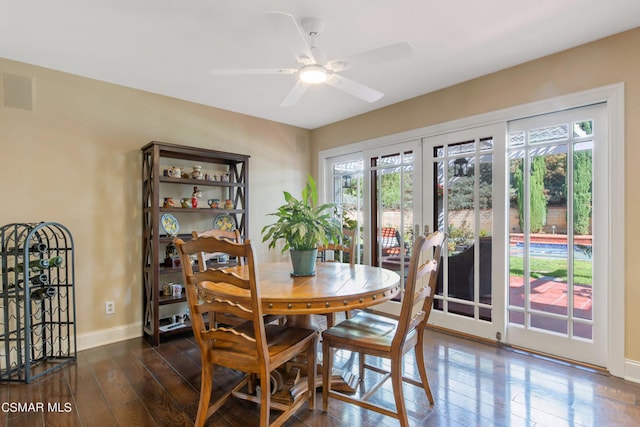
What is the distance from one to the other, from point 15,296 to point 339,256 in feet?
10.7

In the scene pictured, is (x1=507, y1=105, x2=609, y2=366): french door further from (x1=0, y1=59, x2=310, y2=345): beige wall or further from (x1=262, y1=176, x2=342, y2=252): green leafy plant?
(x1=0, y1=59, x2=310, y2=345): beige wall

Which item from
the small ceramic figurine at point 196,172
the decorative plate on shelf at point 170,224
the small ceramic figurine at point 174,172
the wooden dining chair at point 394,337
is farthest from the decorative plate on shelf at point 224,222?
the wooden dining chair at point 394,337

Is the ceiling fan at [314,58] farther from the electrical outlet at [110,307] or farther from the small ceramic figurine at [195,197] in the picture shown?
the electrical outlet at [110,307]

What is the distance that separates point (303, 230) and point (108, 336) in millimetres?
2401

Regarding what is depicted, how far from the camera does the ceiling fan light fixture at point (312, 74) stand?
2049 mm

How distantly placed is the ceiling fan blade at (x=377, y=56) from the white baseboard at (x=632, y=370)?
257 centimetres

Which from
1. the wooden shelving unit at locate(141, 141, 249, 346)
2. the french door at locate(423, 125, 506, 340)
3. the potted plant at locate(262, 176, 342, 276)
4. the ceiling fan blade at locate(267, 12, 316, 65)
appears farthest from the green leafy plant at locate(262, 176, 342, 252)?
the french door at locate(423, 125, 506, 340)

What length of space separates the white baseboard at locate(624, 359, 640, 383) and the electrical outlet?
4.18m

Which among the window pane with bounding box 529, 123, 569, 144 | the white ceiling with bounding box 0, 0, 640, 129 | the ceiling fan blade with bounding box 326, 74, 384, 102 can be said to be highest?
the white ceiling with bounding box 0, 0, 640, 129

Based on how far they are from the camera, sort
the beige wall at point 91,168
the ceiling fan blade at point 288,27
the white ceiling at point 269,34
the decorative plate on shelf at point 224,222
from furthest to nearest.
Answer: the decorative plate on shelf at point 224,222 < the beige wall at point 91,168 < the white ceiling at point 269,34 < the ceiling fan blade at point 288,27

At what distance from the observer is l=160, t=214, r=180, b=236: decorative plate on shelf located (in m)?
3.23

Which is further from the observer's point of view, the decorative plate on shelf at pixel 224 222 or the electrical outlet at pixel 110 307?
the decorative plate on shelf at pixel 224 222

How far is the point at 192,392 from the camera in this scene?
2137mm

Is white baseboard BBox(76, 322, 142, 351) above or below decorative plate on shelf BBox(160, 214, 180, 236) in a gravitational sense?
below
